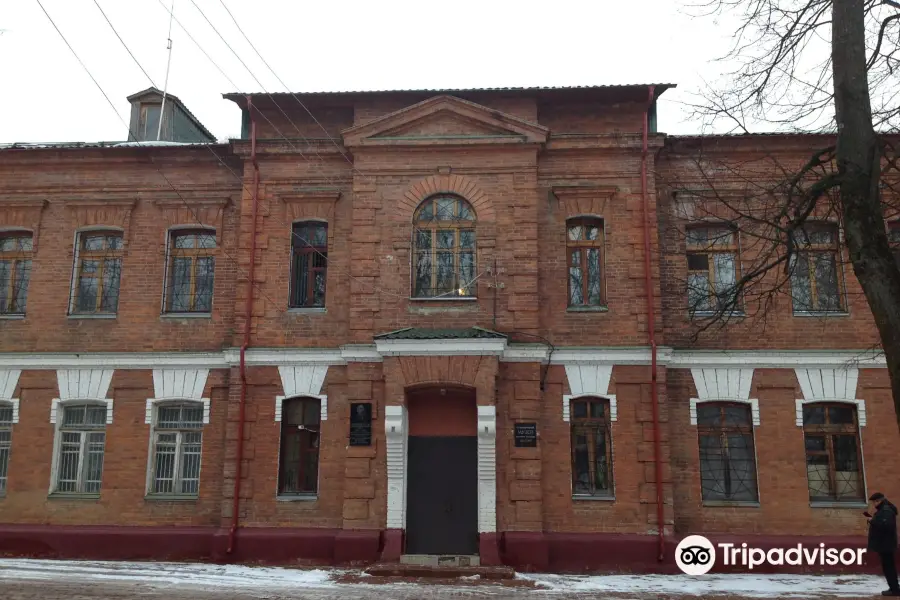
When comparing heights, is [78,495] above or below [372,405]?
below

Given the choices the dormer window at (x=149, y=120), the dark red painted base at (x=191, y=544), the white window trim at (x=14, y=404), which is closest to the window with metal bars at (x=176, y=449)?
the dark red painted base at (x=191, y=544)

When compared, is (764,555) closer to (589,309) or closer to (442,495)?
(589,309)

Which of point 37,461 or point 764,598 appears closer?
point 764,598

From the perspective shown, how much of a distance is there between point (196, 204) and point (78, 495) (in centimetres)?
557

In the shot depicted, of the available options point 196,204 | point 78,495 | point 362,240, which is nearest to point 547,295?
point 362,240

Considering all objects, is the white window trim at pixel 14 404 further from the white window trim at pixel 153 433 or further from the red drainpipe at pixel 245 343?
the red drainpipe at pixel 245 343

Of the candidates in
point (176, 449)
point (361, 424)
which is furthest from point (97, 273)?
point (361, 424)

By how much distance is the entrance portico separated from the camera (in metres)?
12.1

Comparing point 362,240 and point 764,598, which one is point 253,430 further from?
point 764,598

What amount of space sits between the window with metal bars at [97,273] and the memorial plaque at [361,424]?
509cm

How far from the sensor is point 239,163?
46.9ft

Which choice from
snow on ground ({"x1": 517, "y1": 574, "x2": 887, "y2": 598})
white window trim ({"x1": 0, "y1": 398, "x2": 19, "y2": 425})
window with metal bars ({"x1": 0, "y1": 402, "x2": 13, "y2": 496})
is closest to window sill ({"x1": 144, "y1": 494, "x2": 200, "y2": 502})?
window with metal bars ({"x1": 0, "y1": 402, "x2": 13, "y2": 496})

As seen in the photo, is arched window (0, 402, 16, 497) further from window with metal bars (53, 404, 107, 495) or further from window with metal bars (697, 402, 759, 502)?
window with metal bars (697, 402, 759, 502)

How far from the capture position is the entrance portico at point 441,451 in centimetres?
1212
